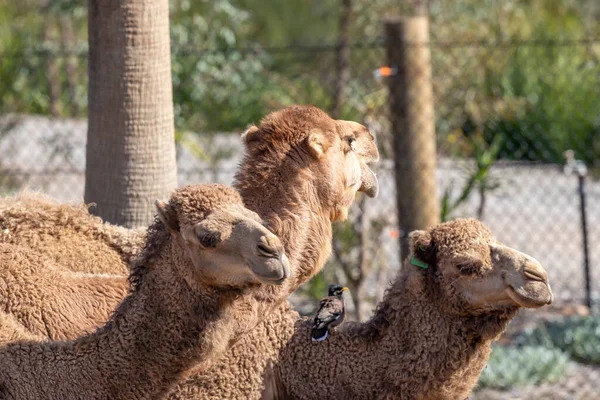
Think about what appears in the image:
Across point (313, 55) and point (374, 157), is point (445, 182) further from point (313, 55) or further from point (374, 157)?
point (374, 157)

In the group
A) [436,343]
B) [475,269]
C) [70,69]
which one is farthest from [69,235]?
[70,69]

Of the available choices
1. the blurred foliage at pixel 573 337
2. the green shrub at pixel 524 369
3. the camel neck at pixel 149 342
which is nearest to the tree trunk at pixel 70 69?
the blurred foliage at pixel 573 337

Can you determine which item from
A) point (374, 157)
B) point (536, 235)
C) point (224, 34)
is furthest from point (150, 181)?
point (536, 235)

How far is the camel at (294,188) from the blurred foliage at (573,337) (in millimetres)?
3834

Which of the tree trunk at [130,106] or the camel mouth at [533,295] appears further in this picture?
the tree trunk at [130,106]

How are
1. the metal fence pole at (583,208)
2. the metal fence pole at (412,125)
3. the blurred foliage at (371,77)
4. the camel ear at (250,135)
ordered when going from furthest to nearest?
the blurred foliage at (371,77)
the metal fence pole at (583,208)
the metal fence pole at (412,125)
the camel ear at (250,135)

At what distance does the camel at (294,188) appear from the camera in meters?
3.58

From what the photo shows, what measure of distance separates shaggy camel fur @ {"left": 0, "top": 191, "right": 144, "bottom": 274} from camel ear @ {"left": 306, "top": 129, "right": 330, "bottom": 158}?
→ 1.14 m

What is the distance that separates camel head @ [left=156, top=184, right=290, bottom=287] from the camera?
283 centimetres

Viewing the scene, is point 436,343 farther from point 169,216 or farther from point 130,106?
point 130,106

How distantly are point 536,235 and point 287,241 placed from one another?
6.90m

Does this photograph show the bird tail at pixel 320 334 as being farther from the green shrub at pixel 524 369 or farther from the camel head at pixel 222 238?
the green shrub at pixel 524 369

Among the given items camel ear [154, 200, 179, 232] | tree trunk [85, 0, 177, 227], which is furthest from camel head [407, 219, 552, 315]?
tree trunk [85, 0, 177, 227]

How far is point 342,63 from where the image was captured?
10.1m
